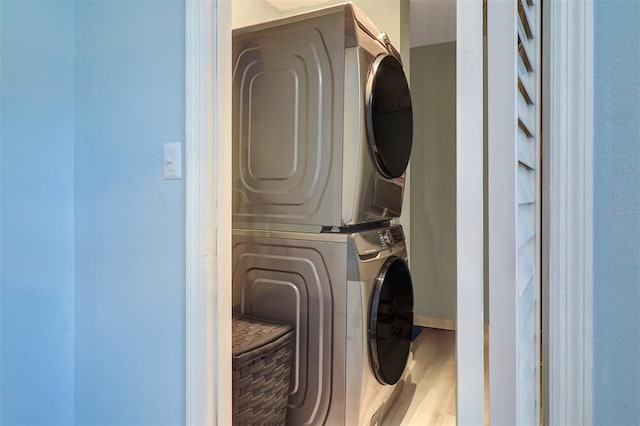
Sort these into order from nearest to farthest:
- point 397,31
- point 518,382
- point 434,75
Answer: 1. point 518,382
2. point 397,31
3. point 434,75

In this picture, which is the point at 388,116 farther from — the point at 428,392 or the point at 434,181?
the point at 434,181

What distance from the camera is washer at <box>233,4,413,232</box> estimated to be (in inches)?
64.9

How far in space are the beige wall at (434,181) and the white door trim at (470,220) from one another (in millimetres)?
2797

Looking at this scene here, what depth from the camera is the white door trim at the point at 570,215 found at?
2.68ft

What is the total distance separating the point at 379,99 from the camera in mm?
1734

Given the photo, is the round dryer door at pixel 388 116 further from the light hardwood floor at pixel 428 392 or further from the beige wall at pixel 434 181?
the beige wall at pixel 434 181

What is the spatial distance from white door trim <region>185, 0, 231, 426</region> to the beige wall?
106 inches

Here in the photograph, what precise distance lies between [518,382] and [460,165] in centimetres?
42

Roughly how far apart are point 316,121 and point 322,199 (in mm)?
340
